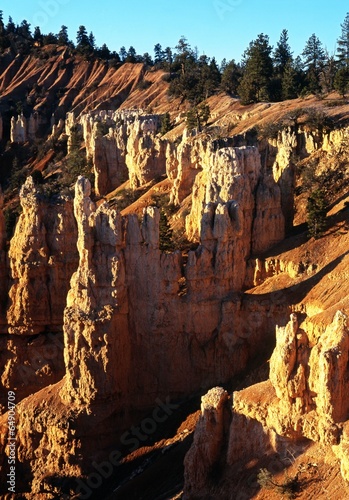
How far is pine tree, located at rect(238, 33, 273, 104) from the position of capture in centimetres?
6262

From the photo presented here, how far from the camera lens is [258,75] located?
6419 centimetres

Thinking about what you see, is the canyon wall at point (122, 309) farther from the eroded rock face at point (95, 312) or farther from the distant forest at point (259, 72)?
the distant forest at point (259, 72)

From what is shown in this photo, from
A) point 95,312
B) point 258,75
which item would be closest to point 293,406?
point 95,312

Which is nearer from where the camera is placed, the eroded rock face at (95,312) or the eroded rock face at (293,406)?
the eroded rock face at (293,406)

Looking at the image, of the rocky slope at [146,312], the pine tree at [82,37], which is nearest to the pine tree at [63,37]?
the pine tree at [82,37]

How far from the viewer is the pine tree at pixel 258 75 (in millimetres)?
62625

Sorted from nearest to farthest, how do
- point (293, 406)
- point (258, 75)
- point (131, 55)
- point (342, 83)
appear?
point (293, 406) < point (342, 83) < point (258, 75) < point (131, 55)

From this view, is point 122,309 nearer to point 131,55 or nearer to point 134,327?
point 134,327

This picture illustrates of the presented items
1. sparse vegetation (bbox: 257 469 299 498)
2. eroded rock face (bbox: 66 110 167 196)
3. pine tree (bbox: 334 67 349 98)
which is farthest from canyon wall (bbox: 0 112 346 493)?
pine tree (bbox: 334 67 349 98)

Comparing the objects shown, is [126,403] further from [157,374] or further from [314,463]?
[314,463]

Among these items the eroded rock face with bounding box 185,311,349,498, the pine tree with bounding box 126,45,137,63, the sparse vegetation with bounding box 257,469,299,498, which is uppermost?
the pine tree with bounding box 126,45,137,63

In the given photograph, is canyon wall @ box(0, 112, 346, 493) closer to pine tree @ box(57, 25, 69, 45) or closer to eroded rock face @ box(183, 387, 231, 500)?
eroded rock face @ box(183, 387, 231, 500)

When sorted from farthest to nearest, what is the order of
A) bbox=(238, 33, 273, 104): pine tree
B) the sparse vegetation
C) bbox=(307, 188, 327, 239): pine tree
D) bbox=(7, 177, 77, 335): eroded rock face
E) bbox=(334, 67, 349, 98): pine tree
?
bbox=(238, 33, 273, 104): pine tree < bbox=(334, 67, 349, 98): pine tree < bbox=(7, 177, 77, 335): eroded rock face < bbox=(307, 188, 327, 239): pine tree < the sparse vegetation

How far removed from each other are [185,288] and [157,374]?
12.4ft
